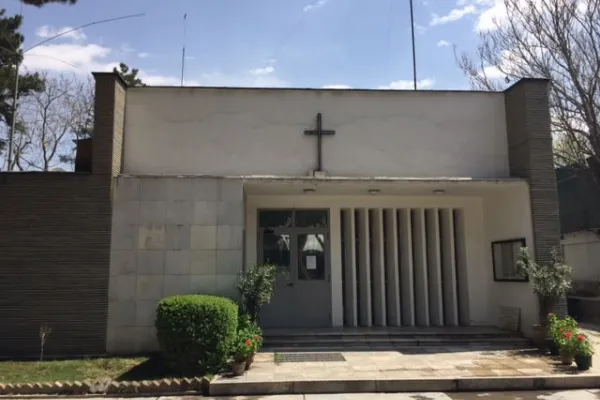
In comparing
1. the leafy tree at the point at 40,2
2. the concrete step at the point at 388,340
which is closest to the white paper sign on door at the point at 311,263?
the concrete step at the point at 388,340

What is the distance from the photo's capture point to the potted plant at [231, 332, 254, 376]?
7914mm

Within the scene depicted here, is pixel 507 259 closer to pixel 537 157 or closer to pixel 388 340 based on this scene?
pixel 537 157

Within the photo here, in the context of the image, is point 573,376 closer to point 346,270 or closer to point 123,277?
point 346,270

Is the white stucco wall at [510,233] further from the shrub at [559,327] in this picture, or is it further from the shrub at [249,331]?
the shrub at [249,331]

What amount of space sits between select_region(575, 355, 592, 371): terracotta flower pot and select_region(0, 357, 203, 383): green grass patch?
22.5 ft

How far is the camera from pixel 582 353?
26.9ft

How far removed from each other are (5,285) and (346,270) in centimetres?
751

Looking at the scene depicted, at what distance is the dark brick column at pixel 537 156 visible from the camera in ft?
33.7

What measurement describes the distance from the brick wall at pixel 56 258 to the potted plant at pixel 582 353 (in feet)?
28.4

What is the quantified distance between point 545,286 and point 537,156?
288 cm

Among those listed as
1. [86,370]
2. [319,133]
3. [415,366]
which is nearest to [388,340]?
[415,366]

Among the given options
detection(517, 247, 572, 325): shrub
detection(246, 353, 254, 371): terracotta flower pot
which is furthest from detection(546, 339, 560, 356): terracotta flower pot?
detection(246, 353, 254, 371): terracotta flower pot

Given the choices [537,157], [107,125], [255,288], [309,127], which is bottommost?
[255,288]

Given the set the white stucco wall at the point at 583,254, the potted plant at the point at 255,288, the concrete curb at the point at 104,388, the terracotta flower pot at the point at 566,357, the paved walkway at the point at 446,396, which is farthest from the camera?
the white stucco wall at the point at 583,254
